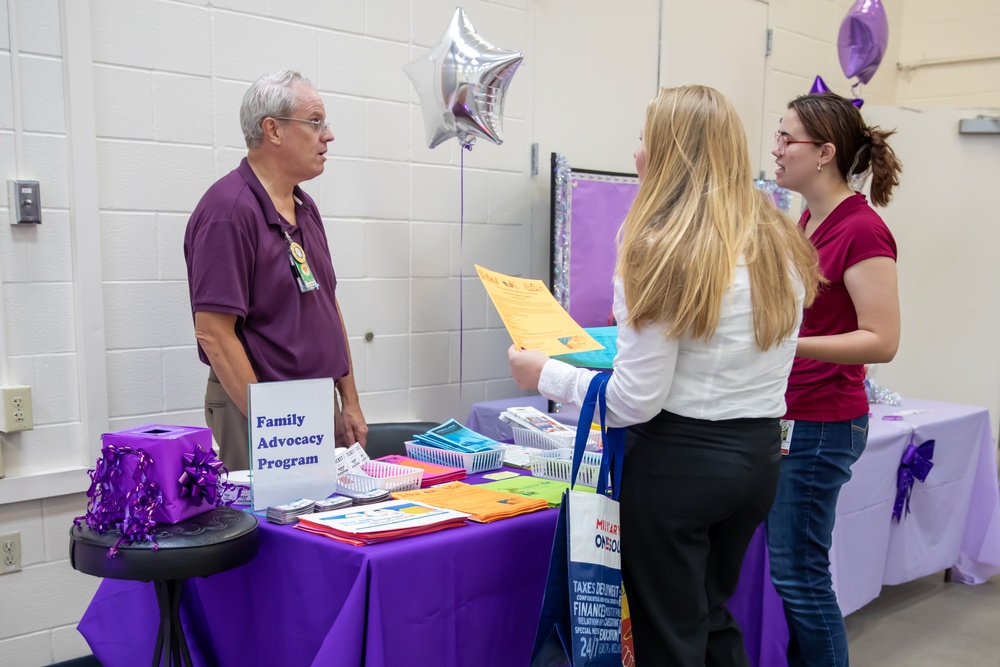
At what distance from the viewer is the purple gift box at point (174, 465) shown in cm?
147

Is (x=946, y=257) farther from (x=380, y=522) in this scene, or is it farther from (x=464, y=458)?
(x=380, y=522)

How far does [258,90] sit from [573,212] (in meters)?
1.52

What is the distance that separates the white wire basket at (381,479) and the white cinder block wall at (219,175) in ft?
3.29

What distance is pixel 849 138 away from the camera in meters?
2.00

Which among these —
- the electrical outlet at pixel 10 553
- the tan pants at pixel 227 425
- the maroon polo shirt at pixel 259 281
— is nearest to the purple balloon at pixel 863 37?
the maroon polo shirt at pixel 259 281

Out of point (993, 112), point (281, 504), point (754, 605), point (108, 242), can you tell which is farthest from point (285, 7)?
point (993, 112)

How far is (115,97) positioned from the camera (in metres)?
2.44

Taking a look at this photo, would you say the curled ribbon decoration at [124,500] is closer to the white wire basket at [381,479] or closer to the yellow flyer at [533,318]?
the white wire basket at [381,479]

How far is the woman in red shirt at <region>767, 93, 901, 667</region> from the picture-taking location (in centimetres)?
186

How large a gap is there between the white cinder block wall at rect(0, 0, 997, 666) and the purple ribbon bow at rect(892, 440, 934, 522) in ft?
4.78

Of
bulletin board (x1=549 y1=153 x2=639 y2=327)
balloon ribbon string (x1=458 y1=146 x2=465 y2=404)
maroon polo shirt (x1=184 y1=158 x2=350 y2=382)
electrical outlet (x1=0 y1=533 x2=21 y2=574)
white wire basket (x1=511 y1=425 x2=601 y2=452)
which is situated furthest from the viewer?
bulletin board (x1=549 y1=153 x2=639 y2=327)

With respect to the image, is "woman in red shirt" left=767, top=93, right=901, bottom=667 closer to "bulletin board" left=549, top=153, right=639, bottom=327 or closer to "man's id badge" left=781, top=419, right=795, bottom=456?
"man's id badge" left=781, top=419, right=795, bottom=456

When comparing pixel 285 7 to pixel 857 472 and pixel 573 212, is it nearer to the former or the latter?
pixel 573 212

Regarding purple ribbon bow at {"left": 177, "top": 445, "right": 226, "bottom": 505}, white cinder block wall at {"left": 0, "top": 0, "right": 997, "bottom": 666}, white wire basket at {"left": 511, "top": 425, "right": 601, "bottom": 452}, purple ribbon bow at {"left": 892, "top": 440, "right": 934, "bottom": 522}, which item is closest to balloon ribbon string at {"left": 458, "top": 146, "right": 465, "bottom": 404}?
white cinder block wall at {"left": 0, "top": 0, "right": 997, "bottom": 666}
